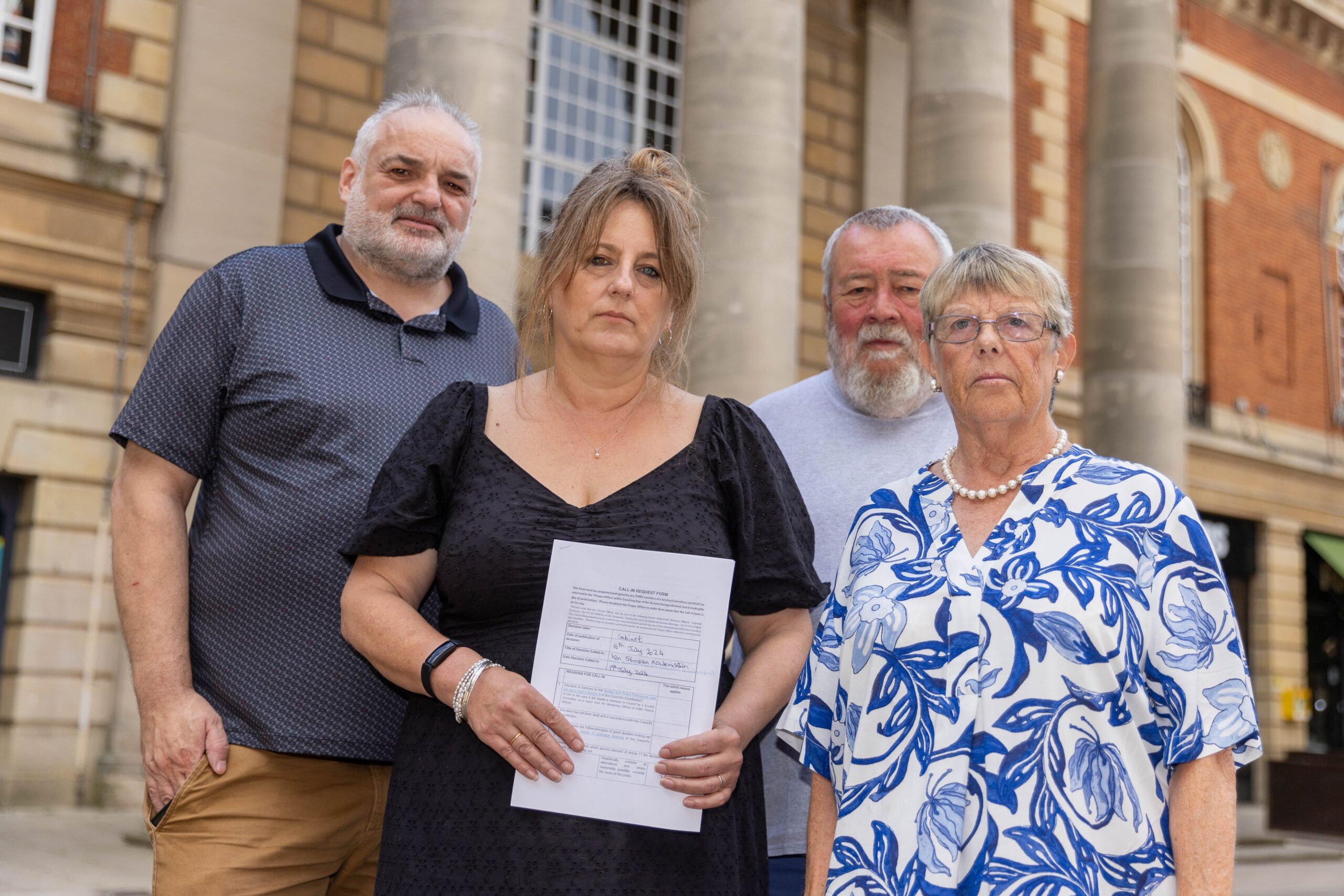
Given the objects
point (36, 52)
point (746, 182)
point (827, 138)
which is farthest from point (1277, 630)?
point (36, 52)

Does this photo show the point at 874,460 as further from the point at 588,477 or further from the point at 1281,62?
the point at 1281,62

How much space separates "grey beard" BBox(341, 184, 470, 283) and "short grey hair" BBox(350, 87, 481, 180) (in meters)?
0.18

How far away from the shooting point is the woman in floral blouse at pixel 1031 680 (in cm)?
192

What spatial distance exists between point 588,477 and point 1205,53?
845 inches

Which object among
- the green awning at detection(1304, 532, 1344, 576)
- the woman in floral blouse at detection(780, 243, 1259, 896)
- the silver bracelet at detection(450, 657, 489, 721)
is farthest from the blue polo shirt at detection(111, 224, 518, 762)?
the green awning at detection(1304, 532, 1344, 576)

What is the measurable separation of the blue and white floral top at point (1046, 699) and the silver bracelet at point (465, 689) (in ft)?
2.08

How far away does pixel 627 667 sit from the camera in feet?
7.00

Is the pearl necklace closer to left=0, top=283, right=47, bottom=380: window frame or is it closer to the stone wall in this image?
the stone wall

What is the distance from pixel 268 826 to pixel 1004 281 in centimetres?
188

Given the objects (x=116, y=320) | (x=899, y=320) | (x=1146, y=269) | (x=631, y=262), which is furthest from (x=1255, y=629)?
(x=631, y=262)

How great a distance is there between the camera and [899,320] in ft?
11.0

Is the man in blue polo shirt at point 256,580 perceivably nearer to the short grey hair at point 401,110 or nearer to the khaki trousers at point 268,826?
the khaki trousers at point 268,826

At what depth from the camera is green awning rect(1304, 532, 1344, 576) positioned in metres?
21.5

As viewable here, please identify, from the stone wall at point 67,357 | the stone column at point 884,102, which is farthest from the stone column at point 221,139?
the stone column at point 884,102
